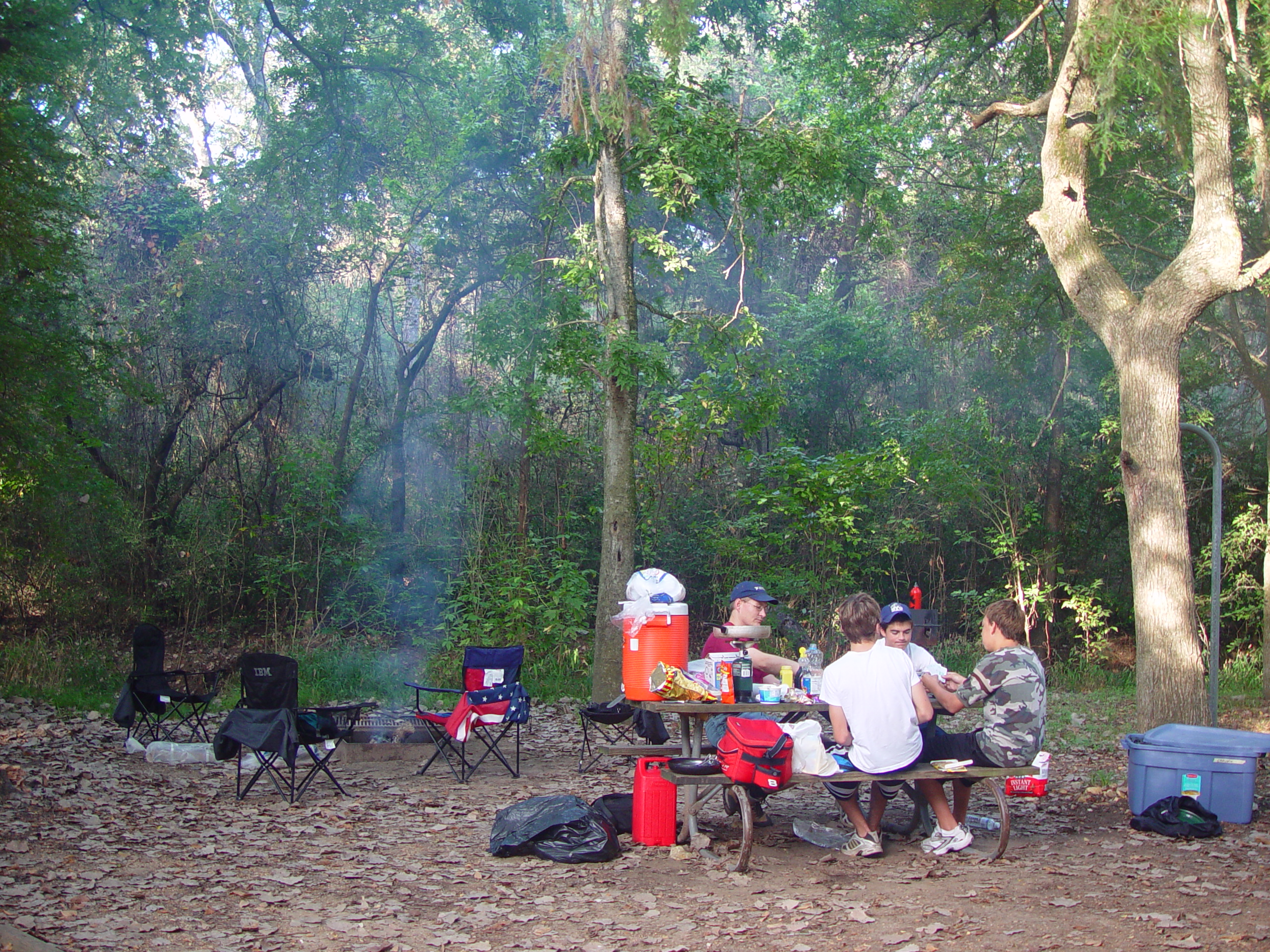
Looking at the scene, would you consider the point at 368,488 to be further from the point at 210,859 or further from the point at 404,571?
the point at 210,859

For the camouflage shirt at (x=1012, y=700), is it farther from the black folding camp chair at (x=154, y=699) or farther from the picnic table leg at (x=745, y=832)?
the black folding camp chair at (x=154, y=699)

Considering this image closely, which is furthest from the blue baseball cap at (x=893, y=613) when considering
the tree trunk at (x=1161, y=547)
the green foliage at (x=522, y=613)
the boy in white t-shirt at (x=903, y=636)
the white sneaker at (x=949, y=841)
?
the green foliage at (x=522, y=613)

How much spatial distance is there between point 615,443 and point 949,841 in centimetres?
440

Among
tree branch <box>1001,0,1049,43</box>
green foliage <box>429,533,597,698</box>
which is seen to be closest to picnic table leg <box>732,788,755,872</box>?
green foliage <box>429,533,597,698</box>

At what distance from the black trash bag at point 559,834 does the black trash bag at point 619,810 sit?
14 centimetres

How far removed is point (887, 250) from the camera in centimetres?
923

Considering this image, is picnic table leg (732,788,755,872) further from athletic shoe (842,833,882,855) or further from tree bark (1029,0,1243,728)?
tree bark (1029,0,1243,728)

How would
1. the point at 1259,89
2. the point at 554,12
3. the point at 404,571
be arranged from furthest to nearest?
the point at 554,12 < the point at 404,571 < the point at 1259,89

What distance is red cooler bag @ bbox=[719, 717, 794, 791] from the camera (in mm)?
3842

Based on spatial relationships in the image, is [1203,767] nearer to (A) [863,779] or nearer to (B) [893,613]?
(B) [893,613]

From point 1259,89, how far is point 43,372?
9265mm

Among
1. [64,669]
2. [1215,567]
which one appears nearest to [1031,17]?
[1215,567]

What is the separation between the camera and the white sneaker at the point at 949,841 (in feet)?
13.8

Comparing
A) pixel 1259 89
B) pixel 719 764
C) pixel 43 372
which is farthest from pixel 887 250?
pixel 43 372
